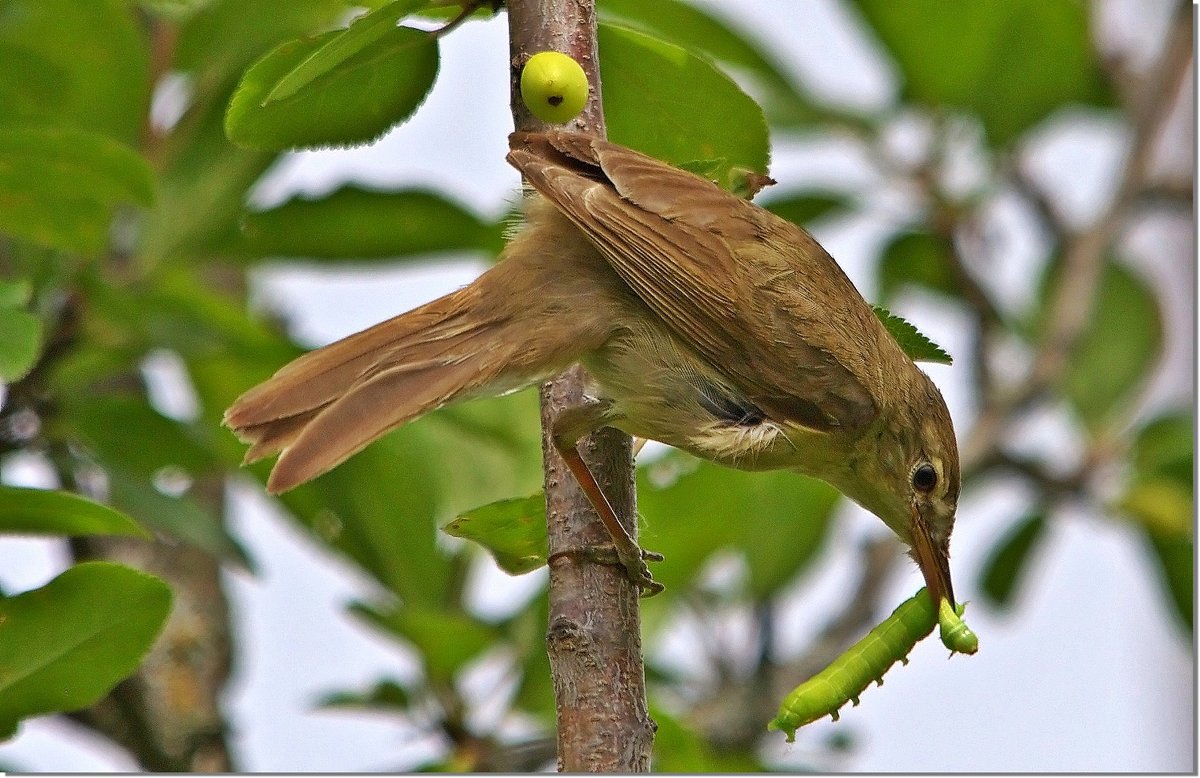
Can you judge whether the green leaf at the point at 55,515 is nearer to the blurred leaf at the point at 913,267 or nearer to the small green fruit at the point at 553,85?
the small green fruit at the point at 553,85

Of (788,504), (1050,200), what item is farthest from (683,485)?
(1050,200)

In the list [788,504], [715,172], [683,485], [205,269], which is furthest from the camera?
[205,269]

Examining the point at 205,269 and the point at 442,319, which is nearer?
the point at 442,319

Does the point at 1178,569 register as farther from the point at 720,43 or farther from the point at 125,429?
the point at 125,429

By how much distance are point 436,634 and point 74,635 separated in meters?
1.13

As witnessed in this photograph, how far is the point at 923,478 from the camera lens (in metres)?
3.40

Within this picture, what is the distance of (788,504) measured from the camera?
14.2ft

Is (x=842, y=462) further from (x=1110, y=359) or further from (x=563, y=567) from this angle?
(x=1110, y=359)

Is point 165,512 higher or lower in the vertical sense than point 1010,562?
lower

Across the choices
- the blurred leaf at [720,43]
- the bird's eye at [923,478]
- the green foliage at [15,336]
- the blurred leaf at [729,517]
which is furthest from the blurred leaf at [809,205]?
the green foliage at [15,336]

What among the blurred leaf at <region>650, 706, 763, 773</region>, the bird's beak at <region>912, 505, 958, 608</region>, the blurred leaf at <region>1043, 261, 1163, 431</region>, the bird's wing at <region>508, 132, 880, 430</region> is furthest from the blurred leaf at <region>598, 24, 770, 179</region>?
the blurred leaf at <region>1043, 261, 1163, 431</region>

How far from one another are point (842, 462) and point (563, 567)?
4.24 feet

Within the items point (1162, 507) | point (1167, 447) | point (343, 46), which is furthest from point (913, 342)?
point (1167, 447)

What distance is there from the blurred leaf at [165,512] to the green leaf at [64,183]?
588 millimetres
